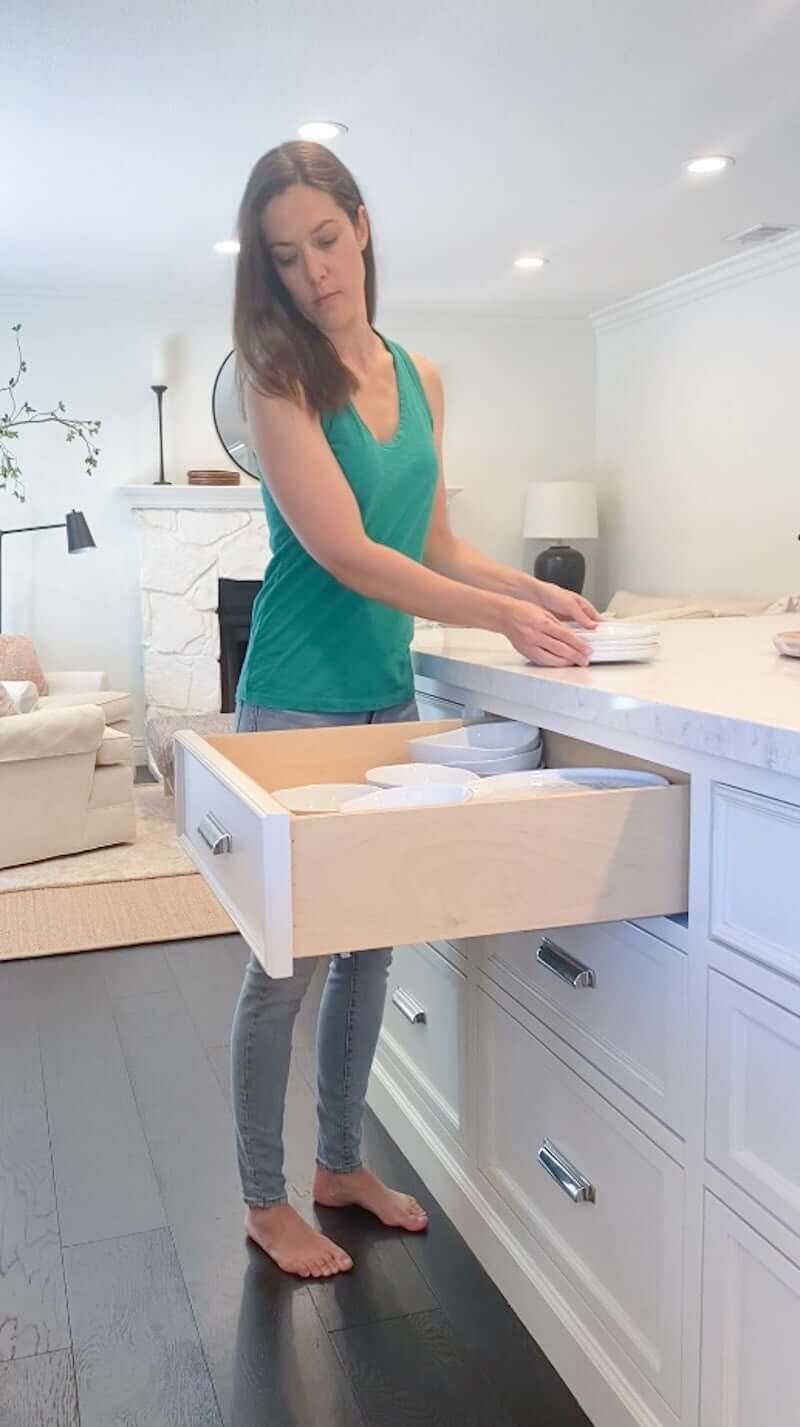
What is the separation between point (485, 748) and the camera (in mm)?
1494

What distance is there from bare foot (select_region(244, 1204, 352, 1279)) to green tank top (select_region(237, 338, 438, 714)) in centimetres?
71

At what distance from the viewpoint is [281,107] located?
3.40m

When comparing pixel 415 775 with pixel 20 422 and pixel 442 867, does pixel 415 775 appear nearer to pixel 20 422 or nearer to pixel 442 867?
pixel 442 867

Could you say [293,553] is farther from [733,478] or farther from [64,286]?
[64,286]

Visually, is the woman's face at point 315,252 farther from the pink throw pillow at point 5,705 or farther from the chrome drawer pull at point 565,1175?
the pink throw pillow at point 5,705

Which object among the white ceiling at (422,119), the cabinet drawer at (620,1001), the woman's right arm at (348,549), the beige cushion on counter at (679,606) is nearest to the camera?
the cabinet drawer at (620,1001)

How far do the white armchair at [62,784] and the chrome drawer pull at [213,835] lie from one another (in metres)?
2.65

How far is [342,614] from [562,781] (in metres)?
0.40

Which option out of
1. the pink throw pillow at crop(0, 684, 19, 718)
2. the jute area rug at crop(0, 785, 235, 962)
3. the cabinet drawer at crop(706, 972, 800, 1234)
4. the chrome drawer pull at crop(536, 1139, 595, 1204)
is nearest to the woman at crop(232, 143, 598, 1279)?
the chrome drawer pull at crop(536, 1139, 595, 1204)

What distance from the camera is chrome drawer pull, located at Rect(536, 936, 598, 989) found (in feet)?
4.19

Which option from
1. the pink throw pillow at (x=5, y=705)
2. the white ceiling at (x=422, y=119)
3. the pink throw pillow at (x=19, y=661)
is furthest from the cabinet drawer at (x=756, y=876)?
the pink throw pillow at (x=19, y=661)

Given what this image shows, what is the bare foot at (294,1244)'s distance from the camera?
163cm

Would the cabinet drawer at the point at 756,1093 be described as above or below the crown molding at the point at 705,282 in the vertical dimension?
below

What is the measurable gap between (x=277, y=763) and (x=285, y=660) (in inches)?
5.7
